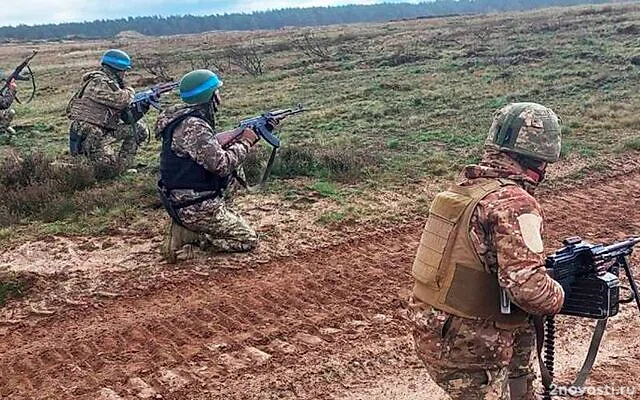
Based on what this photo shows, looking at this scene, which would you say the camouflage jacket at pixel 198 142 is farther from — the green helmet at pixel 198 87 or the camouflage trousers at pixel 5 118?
the camouflage trousers at pixel 5 118

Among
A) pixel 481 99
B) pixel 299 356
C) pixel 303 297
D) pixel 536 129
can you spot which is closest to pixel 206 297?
pixel 303 297

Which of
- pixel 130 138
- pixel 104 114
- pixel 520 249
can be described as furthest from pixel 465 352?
pixel 130 138

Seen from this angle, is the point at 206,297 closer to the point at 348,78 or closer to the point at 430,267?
the point at 430,267

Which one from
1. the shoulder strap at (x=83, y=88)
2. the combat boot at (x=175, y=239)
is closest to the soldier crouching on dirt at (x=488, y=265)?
the combat boot at (x=175, y=239)

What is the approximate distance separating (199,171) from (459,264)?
13.1 ft

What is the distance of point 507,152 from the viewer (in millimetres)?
3098

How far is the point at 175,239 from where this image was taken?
22.6 feet

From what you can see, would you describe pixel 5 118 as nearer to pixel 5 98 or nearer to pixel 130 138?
pixel 5 98

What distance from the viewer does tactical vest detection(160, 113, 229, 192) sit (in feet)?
21.2

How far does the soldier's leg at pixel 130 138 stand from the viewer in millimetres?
10547

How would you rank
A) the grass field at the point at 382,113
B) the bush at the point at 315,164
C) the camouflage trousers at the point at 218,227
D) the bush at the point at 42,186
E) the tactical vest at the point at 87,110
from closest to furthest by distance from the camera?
1. the camouflage trousers at the point at 218,227
2. the bush at the point at 42,186
3. the grass field at the point at 382,113
4. the bush at the point at 315,164
5. the tactical vest at the point at 87,110

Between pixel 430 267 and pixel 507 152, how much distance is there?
1.93 feet

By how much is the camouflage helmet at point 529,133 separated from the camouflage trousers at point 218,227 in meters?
4.08

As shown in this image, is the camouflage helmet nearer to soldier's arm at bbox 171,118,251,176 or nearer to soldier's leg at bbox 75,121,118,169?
soldier's arm at bbox 171,118,251,176
